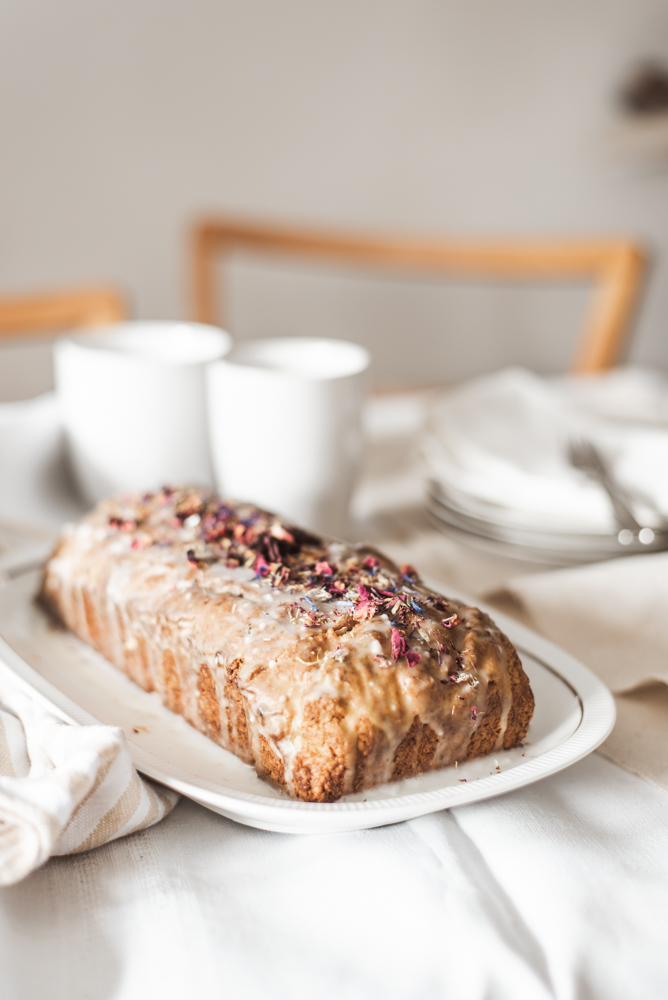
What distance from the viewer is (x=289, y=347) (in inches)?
39.6

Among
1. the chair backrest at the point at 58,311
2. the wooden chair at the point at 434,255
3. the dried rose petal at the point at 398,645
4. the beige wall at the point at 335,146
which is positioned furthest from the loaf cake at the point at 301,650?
the beige wall at the point at 335,146

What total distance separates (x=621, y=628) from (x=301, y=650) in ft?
1.12

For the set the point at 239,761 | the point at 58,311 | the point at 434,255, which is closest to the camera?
the point at 239,761

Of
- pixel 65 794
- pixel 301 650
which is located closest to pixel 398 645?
pixel 301 650

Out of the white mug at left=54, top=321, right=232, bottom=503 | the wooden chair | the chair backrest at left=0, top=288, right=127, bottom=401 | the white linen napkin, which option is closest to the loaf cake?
the white linen napkin

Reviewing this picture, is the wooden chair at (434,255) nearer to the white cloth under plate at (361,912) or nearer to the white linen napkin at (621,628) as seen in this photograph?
the white linen napkin at (621,628)

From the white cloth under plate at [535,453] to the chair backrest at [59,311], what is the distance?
76 cm

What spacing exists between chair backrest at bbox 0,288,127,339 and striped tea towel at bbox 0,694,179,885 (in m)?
1.13

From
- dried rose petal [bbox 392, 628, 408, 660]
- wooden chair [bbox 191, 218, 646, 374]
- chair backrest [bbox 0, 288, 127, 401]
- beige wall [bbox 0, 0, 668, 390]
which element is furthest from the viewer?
beige wall [bbox 0, 0, 668, 390]

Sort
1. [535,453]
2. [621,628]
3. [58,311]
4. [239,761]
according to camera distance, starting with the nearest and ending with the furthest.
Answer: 1. [239,761]
2. [621,628]
3. [535,453]
4. [58,311]

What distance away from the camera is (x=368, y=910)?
0.45m

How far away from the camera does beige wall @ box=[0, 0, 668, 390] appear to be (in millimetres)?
2275

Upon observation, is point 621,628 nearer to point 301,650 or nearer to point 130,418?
point 301,650

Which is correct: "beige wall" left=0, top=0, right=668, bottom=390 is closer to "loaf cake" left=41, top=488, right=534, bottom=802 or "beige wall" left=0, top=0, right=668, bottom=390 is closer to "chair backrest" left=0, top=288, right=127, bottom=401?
"chair backrest" left=0, top=288, right=127, bottom=401
